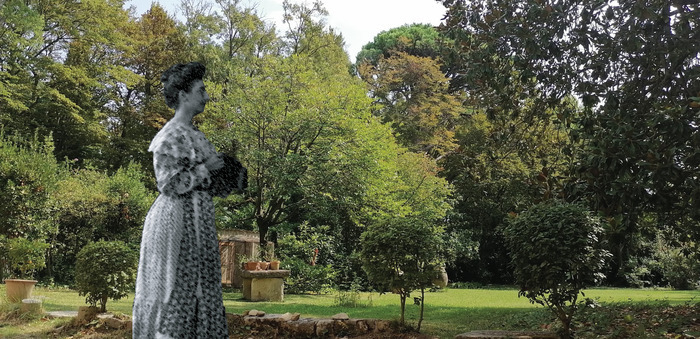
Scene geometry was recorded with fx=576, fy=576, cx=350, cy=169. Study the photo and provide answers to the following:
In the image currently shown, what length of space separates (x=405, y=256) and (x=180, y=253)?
16.6 feet

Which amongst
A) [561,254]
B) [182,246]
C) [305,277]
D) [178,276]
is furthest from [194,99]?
[305,277]

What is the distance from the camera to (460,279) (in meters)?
23.4

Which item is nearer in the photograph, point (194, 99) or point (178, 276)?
point (178, 276)

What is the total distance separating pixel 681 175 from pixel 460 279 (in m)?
17.9

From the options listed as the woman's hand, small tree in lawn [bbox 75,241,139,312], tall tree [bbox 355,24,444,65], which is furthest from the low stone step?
tall tree [bbox 355,24,444,65]

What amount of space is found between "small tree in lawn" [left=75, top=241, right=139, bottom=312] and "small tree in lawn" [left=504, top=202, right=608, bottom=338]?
579cm

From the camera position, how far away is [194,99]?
3145 millimetres

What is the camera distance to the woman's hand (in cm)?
299

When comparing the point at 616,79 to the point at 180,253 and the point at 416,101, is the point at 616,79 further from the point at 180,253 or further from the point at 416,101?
the point at 416,101

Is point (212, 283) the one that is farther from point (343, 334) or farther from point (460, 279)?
point (460, 279)

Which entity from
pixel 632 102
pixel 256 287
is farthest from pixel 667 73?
pixel 256 287

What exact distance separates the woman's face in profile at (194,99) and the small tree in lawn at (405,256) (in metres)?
4.88

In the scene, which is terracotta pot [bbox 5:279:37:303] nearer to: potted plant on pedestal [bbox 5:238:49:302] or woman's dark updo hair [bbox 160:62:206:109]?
potted plant on pedestal [bbox 5:238:49:302]

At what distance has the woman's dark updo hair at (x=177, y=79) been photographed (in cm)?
310
